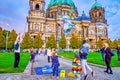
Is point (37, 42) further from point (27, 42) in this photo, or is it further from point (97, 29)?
point (97, 29)

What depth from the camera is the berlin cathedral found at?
8419 cm

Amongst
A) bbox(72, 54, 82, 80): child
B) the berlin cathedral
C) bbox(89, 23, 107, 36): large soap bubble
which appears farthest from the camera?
bbox(89, 23, 107, 36): large soap bubble

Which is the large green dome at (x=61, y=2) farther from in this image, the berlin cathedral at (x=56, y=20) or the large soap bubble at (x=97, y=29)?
the large soap bubble at (x=97, y=29)

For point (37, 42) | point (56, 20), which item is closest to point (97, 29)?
point (56, 20)

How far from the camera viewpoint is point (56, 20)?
92188mm

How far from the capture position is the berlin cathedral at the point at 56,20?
8419cm

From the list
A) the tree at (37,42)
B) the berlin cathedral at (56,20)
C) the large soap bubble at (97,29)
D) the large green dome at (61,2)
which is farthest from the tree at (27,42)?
the large soap bubble at (97,29)

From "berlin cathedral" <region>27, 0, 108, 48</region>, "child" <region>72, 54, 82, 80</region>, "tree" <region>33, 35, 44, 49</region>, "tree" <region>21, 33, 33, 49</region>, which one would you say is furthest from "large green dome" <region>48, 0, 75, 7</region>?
"child" <region>72, 54, 82, 80</region>

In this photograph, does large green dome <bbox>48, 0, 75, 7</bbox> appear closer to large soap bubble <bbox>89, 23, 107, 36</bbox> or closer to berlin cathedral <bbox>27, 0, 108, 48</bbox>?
berlin cathedral <bbox>27, 0, 108, 48</bbox>

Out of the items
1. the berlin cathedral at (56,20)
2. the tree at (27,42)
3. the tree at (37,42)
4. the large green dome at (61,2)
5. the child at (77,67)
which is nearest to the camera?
the child at (77,67)

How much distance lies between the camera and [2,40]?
76.3 meters

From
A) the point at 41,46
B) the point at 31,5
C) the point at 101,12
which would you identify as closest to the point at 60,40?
the point at 41,46

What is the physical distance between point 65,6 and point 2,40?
133 ft

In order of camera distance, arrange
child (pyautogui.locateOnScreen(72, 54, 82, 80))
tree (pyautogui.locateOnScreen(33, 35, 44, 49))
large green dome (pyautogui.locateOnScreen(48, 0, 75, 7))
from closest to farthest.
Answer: child (pyautogui.locateOnScreen(72, 54, 82, 80)), tree (pyautogui.locateOnScreen(33, 35, 44, 49)), large green dome (pyautogui.locateOnScreen(48, 0, 75, 7))
